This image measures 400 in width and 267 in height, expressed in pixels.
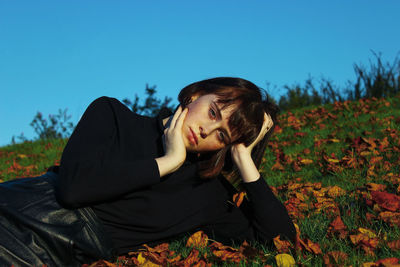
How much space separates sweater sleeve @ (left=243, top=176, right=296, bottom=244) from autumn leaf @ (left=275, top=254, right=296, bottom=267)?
44 cm

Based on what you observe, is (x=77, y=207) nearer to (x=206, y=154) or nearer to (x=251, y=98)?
(x=206, y=154)

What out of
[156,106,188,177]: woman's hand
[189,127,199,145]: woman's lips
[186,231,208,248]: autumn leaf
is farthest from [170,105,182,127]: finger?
[186,231,208,248]: autumn leaf

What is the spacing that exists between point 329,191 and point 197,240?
1.37 meters

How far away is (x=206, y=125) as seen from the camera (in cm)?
244

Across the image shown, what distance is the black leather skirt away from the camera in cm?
212

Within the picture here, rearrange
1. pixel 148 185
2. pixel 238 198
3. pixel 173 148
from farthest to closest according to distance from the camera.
A: pixel 238 198, pixel 173 148, pixel 148 185

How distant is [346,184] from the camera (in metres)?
3.64

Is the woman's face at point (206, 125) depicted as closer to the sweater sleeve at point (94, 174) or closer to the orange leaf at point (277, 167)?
the sweater sleeve at point (94, 174)

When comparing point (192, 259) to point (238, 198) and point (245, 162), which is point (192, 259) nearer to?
point (238, 198)

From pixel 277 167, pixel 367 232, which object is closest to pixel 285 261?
pixel 367 232

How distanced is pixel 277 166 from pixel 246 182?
221cm

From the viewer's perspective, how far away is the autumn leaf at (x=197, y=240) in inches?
98.4

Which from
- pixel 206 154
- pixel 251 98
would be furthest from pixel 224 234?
pixel 251 98

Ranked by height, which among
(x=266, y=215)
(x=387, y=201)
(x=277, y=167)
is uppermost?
(x=277, y=167)
